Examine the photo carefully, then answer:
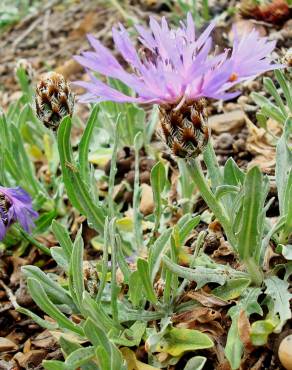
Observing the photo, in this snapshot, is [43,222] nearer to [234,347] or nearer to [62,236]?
[62,236]

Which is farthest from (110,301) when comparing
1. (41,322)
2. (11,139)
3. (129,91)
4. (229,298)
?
(129,91)

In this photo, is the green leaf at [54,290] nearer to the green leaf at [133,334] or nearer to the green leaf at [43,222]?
the green leaf at [133,334]

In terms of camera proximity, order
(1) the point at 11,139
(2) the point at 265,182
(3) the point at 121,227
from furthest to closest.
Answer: (1) the point at 11,139, (3) the point at 121,227, (2) the point at 265,182

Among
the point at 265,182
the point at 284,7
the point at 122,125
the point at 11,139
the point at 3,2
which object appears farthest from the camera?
the point at 3,2

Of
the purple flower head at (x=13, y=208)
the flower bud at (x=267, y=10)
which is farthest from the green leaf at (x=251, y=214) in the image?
the flower bud at (x=267, y=10)

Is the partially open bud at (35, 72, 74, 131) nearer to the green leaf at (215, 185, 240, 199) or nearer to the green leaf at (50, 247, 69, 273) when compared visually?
the green leaf at (50, 247, 69, 273)

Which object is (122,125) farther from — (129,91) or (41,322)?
(41,322)
